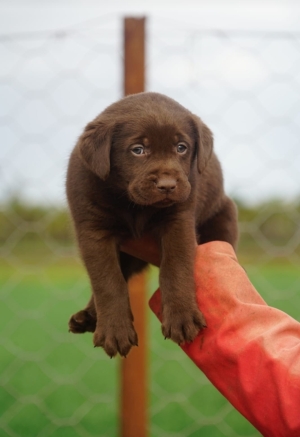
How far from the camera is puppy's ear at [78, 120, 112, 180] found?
6.64 feet

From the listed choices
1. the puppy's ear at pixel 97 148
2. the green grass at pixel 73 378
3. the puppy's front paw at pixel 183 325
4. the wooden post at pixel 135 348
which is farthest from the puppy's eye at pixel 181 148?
the green grass at pixel 73 378

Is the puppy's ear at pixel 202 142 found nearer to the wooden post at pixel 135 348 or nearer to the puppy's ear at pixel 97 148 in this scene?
the puppy's ear at pixel 97 148

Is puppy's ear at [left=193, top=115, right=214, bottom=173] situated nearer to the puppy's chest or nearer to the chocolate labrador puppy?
the chocolate labrador puppy

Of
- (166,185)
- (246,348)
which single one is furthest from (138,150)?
(246,348)

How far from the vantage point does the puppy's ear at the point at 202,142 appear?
212 centimetres

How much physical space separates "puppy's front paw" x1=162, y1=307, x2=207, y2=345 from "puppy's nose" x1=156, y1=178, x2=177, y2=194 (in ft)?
1.21

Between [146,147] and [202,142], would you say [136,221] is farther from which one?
[202,142]

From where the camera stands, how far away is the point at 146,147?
2.09 metres

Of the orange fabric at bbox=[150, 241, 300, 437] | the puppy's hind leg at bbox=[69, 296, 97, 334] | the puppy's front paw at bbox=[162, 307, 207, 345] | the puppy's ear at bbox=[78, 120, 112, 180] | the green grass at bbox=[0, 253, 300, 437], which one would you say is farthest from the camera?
the green grass at bbox=[0, 253, 300, 437]

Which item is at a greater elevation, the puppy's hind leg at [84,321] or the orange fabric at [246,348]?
the orange fabric at [246,348]

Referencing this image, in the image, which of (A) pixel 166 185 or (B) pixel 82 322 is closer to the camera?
(A) pixel 166 185

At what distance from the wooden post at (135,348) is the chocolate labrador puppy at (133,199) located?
2.89 feet

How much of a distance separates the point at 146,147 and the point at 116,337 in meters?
0.65

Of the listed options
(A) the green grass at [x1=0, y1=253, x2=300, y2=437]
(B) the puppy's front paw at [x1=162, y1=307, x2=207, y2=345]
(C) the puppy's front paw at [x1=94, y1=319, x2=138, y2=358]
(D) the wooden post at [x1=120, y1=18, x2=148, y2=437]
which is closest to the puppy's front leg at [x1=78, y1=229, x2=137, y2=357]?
(C) the puppy's front paw at [x1=94, y1=319, x2=138, y2=358]
